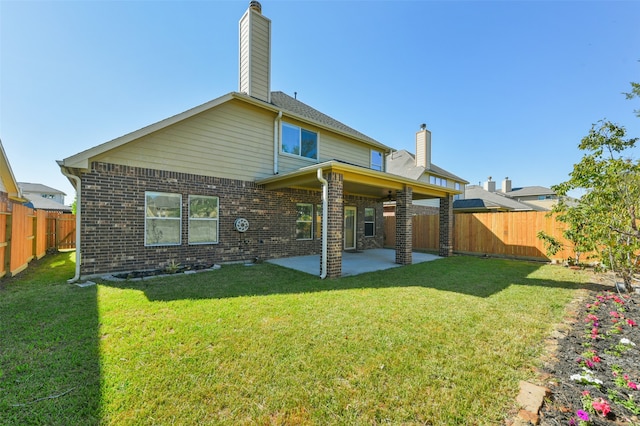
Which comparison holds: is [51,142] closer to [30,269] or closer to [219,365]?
[30,269]

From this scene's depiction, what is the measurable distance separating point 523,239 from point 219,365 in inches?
493

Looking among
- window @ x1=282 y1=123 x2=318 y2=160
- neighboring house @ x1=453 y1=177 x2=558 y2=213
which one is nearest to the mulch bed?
neighboring house @ x1=453 y1=177 x2=558 y2=213

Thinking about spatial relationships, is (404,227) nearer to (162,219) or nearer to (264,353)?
(264,353)

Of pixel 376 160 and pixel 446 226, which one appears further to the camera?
pixel 376 160

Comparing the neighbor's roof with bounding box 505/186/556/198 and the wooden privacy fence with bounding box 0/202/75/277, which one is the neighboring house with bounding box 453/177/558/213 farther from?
the wooden privacy fence with bounding box 0/202/75/277

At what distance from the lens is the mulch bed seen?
2094 millimetres

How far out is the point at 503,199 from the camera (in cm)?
2409

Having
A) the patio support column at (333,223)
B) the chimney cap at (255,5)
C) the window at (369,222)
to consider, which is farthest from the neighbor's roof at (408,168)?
the patio support column at (333,223)

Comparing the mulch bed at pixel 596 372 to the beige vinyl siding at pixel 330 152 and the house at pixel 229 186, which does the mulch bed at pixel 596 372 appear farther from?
the beige vinyl siding at pixel 330 152

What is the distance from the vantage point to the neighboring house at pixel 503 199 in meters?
19.9

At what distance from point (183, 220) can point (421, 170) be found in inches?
667

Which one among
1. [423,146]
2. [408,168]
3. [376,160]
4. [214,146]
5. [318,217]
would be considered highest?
[423,146]

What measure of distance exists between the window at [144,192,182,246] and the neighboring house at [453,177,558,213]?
38.1 feet

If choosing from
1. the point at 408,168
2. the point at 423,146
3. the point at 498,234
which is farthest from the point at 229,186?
the point at 408,168
